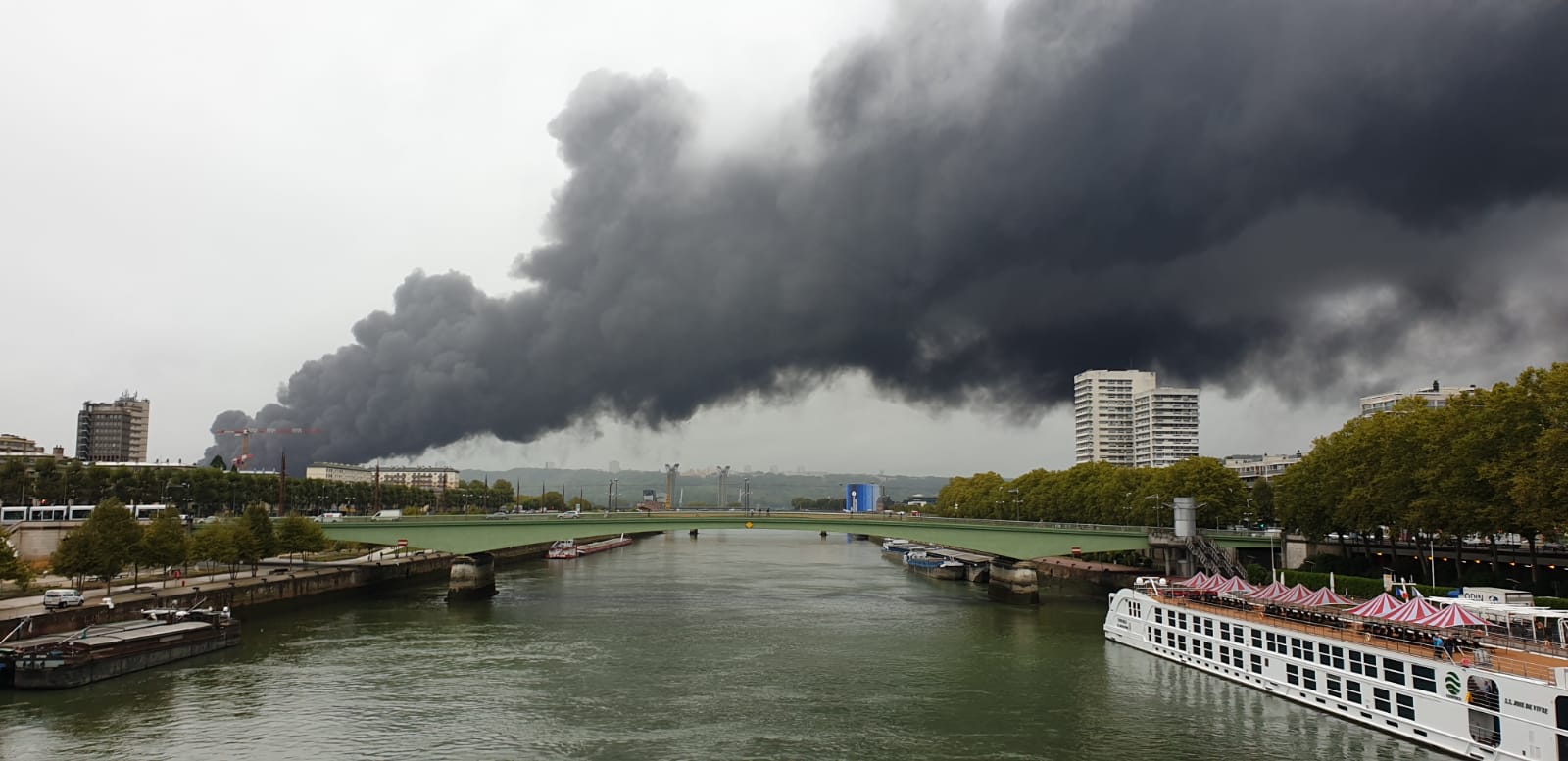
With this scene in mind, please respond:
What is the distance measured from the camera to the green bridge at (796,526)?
75569 mm

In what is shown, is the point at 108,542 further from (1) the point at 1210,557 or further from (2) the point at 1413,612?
(1) the point at 1210,557

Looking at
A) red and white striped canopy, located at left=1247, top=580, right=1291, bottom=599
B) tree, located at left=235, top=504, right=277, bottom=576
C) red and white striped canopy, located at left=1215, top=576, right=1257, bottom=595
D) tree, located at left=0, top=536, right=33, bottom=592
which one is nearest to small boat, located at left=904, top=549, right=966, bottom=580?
red and white striped canopy, located at left=1215, top=576, right=1257, bottom=595

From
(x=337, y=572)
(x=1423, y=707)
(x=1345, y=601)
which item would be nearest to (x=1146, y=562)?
(x=1345, y=601)

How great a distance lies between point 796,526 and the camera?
8419cm

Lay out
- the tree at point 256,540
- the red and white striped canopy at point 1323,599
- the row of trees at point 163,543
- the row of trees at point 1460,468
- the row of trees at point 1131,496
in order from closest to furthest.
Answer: the red and white striped canopy at point 1323,599 → the row of trees at point 1460,468 → the row of trees at point 163,543 → the tree at point 256,540 → the row of trees at point 1131,496

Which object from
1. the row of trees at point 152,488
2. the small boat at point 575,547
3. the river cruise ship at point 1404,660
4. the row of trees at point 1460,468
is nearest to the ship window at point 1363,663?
the river cruise ship at point 1404,660

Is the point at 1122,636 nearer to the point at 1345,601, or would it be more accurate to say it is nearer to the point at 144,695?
the point at 1345,601

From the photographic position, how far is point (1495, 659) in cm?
3275

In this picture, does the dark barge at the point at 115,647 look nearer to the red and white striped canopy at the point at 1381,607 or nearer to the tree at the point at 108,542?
the tree at the point at 108,542

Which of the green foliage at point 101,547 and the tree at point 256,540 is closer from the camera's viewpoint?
the green foliage at point 101,547

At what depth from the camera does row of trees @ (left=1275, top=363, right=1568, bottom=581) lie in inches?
1827

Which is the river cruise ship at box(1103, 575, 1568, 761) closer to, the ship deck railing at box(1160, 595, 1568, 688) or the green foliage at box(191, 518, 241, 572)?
the ship deck railing at box(1160, 595, 1568, 688)

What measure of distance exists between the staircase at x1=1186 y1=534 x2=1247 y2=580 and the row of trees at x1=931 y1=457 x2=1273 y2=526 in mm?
11032

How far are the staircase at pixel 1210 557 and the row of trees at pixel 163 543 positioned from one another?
242 ft
